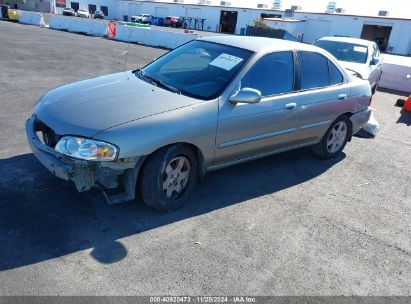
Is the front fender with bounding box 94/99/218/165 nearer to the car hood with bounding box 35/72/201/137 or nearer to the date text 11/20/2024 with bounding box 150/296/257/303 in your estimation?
the car hood with bounding box 35/72/201/137

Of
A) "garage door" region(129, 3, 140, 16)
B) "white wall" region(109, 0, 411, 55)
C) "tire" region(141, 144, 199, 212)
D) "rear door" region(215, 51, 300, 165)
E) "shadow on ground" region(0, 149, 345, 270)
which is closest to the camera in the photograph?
"shadow on ground" region(0, 149, 345, 270)

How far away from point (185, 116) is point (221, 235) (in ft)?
3.92

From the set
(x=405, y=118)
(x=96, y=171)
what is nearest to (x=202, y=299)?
(x=96, y=171)

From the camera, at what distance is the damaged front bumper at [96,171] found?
3.14m

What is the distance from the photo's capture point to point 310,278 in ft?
9.83

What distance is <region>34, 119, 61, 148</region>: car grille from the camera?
341 centimetres

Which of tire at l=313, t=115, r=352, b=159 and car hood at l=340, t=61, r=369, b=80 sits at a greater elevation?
car hood at l=340, t=61, r=369, b=80

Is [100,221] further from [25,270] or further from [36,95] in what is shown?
[36,95]

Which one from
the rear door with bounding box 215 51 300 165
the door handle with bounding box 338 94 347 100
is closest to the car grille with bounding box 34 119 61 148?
the rear door with bounding box 215 51 300 165

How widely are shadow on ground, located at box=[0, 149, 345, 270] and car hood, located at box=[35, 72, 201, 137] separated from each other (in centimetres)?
77

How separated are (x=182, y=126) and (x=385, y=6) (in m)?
51.3

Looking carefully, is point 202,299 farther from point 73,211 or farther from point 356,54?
point 356,54

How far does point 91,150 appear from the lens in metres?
3.11

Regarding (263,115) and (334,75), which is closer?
(263,115)
